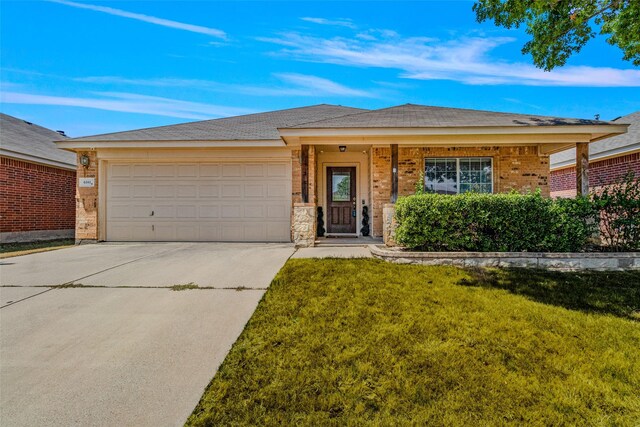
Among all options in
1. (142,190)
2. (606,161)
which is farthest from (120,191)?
(606,161)

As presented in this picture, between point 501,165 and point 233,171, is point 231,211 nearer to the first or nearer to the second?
point 233,171

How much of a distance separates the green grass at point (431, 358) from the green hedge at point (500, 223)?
1.49 metres

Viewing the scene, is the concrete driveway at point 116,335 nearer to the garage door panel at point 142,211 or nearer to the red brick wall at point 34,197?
the garage door panel at point 142,211

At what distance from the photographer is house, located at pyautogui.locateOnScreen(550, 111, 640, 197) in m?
8.68

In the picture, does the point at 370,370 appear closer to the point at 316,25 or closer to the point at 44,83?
the point at 316,25

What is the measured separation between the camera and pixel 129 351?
2.93 m

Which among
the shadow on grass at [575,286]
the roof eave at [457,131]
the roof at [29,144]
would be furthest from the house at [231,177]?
the shadow on grass at [575,286]

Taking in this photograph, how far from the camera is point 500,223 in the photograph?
5922 millimetres

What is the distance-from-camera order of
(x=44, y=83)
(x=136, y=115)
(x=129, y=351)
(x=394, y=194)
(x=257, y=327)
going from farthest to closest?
1. (x=136, y=115)
2. (x=44, y=83)
3. (x=394, y=194)
4. (x=257, y=327)
5. (x=129, y=351)

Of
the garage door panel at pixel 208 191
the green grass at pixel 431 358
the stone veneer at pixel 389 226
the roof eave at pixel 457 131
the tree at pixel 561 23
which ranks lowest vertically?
the green grass at pixel 431 358

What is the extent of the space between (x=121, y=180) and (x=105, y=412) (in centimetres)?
882

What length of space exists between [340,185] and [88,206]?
7.61 metres

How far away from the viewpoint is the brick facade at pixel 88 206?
9188 mm

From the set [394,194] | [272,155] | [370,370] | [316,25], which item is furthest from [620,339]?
[316,25]
